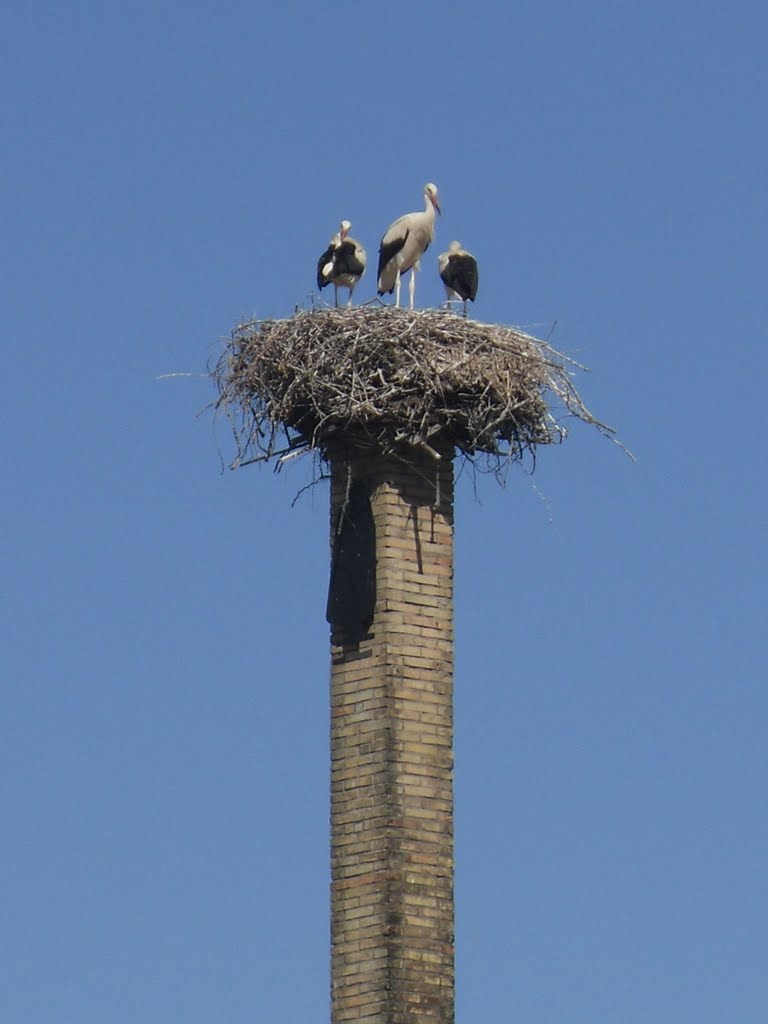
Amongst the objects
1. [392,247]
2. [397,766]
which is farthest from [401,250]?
[397,766]

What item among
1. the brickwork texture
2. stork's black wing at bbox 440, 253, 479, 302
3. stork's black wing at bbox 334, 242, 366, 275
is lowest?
the brickwork texture

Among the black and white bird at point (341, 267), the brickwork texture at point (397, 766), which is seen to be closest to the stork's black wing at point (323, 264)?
the black and white bird at point (341, 267)

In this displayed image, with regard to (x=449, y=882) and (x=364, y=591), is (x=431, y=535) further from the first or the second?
(x=449, y=882)

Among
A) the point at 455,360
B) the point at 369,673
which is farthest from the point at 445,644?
the point at 455,360

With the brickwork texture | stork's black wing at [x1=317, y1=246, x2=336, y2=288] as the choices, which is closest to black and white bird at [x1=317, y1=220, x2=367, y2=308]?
stork's black wing at [x1=317, y1=246, x2=336, y2=288]

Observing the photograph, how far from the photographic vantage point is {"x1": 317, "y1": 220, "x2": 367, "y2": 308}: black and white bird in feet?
105

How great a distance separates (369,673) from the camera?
27953 mm

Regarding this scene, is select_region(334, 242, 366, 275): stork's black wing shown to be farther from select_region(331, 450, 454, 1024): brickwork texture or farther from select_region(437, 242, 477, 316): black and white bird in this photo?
select_region(331, 450, 454, 1024): brickwork texture

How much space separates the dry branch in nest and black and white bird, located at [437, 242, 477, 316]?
8.49ft

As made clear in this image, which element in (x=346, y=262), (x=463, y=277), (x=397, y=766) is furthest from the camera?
(x=346, y=262)

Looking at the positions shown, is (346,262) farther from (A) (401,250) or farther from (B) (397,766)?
(B) (397,766)

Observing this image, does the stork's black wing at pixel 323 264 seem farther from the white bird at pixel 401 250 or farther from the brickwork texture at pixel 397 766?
the brickwork texture at pixel 397 766

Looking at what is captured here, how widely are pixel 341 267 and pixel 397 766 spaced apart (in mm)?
6663

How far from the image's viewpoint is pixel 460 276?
31641 mm
